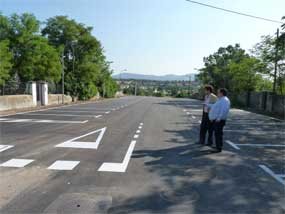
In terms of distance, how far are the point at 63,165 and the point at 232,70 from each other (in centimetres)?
3987

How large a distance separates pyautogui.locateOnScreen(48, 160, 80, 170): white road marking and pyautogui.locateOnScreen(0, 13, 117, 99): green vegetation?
21.3m

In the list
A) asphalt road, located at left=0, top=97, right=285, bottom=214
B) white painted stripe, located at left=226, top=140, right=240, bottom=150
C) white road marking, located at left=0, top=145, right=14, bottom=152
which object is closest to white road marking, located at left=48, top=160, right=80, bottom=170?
asphalt road, located at left=0, top=97, right=285, bottom=214

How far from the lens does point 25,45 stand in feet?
113

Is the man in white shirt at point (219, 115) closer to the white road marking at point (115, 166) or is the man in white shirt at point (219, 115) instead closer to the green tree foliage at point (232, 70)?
the white road marking at point (115, 166)

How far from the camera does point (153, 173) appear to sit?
7480 millimetres

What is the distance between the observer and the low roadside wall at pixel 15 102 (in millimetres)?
24875

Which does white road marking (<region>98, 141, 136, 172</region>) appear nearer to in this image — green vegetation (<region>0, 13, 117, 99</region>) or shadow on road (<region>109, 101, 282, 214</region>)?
shadow on road (<region>109, 101, 282, 214</region>)

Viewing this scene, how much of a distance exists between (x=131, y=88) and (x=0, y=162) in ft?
399

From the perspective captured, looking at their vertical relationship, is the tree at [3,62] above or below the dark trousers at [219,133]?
above

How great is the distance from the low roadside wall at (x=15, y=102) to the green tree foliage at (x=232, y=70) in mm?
21432

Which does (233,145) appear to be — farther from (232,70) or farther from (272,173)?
(232,70)

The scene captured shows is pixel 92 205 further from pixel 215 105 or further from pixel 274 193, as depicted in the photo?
pixel 215 105

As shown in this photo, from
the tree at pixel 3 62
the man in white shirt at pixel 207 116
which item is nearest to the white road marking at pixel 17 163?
the man in white shirt at pixel 207 116

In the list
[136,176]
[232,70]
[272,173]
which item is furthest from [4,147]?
[232,70]
